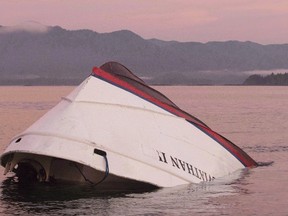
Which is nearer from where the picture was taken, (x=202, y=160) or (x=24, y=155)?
(x=24, y=155)

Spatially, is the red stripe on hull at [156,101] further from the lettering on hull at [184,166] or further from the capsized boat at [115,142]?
the lettering on hull at [184,166]

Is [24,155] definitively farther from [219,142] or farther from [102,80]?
[219,142]

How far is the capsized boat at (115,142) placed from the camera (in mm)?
17344

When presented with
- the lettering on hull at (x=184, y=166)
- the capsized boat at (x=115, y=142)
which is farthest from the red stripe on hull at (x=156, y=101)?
the lettering on hull at (x=184, y=166)

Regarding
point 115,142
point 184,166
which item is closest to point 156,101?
point 184,166

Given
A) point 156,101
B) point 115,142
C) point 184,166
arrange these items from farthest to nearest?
point 156,101 < point 184,166 < point 115,142

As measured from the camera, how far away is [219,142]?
848 inches

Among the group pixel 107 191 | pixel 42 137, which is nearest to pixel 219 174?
pixel 107 191

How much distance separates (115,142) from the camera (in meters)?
17.8

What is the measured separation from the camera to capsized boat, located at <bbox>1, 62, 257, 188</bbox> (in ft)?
56.9

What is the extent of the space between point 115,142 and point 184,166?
2.44 meters

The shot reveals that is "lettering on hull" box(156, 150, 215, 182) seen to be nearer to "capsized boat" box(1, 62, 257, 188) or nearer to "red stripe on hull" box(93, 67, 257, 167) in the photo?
"capsized boat" box(1, 62, 257, 188)

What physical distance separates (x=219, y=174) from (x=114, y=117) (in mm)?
4373

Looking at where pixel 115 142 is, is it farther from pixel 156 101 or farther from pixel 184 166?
pixel 156 101
